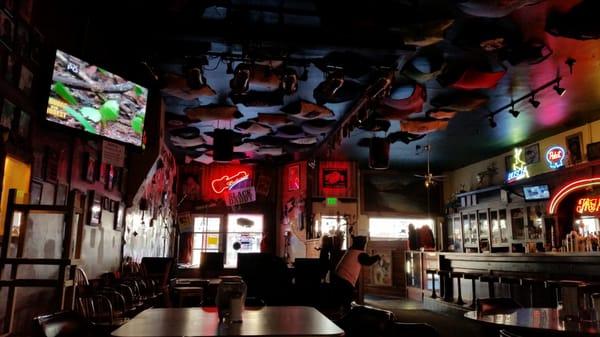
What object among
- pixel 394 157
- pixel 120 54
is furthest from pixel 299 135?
pixel 120 54

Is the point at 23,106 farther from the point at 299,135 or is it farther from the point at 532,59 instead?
the point at 299,135

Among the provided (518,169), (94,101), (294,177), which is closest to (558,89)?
(518,169)

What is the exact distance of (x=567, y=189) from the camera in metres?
8.98

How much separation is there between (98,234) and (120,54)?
238 centimetres

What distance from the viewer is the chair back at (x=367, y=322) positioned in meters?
2.26

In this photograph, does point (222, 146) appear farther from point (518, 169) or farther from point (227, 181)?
point (518, 169)

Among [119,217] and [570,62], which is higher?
[570,62]

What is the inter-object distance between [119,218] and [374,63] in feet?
13.6

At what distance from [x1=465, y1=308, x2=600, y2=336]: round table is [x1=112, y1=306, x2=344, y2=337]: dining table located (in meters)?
1.01

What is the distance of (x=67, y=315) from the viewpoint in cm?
222

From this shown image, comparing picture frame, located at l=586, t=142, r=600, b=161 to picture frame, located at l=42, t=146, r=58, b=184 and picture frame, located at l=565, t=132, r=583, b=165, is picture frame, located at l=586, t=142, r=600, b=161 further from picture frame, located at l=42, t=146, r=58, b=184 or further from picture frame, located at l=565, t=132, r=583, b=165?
picture frame, located at l=42, t=146, r=58, b=184

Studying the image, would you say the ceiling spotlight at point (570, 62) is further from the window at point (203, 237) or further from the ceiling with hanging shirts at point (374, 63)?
the window at point (203, 237)

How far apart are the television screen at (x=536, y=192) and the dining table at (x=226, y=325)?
8.67m

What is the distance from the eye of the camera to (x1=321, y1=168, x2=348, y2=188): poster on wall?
1217 centimetres
